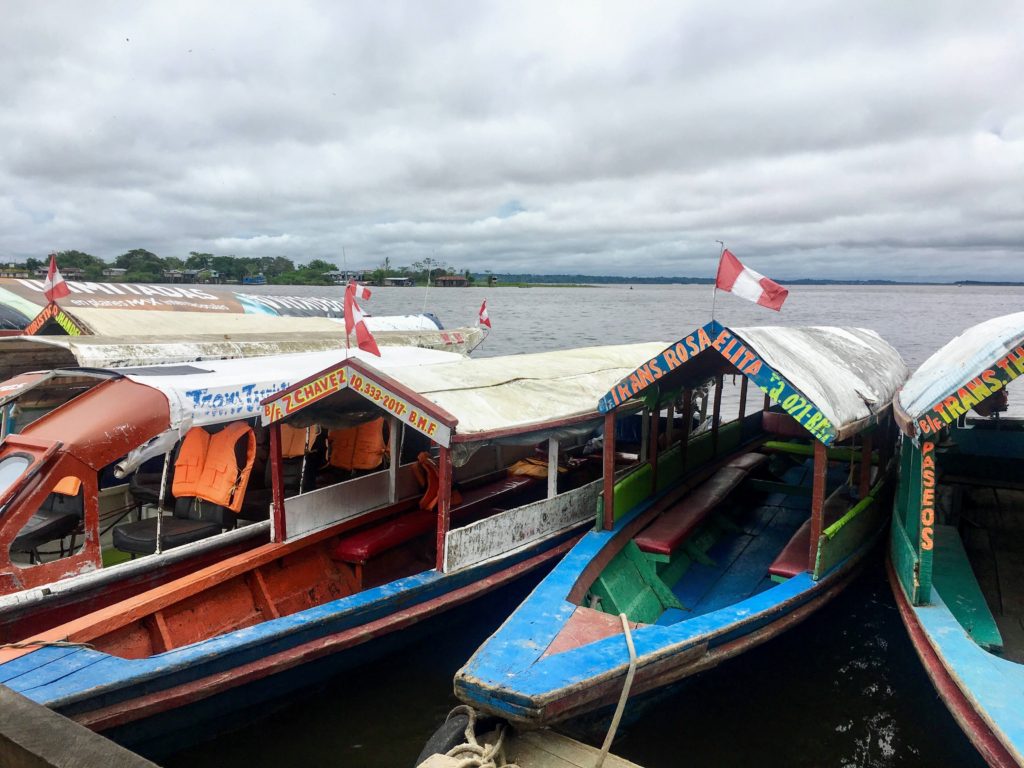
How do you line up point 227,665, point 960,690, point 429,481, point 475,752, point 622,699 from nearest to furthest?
point 475,752
point 622,699
point 960,690
point 227,665
point 429,481

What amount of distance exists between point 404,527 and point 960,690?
17.0 feet

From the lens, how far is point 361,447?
891cm

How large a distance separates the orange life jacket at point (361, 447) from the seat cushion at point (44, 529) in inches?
114

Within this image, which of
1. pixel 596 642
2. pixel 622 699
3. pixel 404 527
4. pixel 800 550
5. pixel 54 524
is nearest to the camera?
pixel 622 699

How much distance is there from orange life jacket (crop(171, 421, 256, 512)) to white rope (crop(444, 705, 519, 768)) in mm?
4193

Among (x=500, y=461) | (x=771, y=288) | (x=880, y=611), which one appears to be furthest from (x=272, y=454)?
(x=880, y=611)

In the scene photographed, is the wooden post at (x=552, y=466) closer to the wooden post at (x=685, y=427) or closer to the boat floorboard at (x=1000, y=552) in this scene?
the wooden post at (x=685, y=427)

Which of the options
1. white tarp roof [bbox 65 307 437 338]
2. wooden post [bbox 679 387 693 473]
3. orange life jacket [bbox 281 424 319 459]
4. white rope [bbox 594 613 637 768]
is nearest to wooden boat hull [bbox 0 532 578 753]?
white rope [bbox 594 613 637 768]

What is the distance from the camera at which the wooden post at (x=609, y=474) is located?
7.17 metres

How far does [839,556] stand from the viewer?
6777mm

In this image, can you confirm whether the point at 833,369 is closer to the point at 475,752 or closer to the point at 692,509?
the point at 692,509

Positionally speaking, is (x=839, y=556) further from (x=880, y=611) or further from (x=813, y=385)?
(x=880, y=611)

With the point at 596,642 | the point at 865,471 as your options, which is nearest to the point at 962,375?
the point at 865,471

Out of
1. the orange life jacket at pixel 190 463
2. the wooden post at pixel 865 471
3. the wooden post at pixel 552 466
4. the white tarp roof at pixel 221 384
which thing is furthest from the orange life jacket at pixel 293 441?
the wooden post at pixel 865 471
